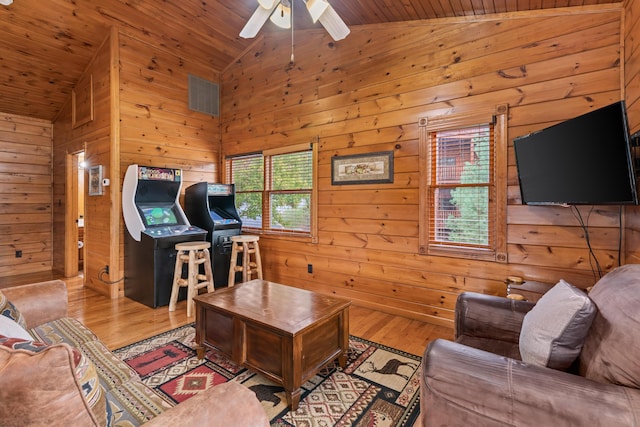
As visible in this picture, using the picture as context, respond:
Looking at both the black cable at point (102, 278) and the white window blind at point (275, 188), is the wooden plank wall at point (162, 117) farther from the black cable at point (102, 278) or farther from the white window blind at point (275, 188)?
the white window blind at point (275, 188)

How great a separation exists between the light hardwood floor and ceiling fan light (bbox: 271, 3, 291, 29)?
268cm

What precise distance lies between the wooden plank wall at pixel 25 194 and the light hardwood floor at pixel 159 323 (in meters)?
2.22

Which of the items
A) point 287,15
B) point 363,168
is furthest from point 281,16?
point 363,168

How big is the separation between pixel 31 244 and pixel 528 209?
22.9 ft

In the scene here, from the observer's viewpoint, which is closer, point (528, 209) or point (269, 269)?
point (528, 209)

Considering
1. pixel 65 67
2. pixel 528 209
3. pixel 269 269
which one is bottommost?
pixel 269 269

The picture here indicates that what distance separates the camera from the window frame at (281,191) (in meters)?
3.76

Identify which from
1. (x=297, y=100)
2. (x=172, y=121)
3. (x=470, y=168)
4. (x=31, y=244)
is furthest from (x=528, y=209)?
(x=31, y=244)

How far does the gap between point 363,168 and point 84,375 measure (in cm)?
297

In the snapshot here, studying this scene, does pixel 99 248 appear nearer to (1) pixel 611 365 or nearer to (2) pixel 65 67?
(2) pixel 65 67

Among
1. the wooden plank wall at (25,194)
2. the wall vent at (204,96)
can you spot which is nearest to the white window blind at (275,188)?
the wall vent at (204,96)

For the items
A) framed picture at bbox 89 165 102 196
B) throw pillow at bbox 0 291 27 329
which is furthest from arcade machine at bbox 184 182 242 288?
throw pillow at bbox 0 291 27 329

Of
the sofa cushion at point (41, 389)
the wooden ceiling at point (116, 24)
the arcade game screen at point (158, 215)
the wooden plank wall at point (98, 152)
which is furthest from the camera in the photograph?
the wooden plank wall at point (98, 152)

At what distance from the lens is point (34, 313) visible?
1.76 m
